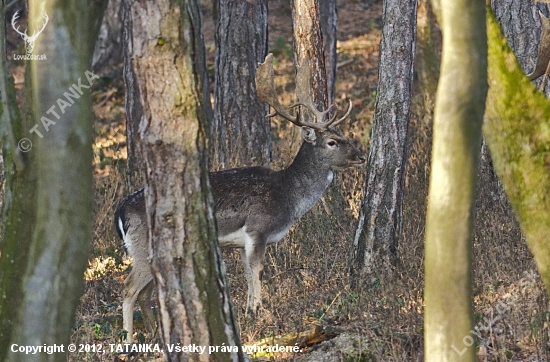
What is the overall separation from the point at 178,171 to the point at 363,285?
4.19 metres

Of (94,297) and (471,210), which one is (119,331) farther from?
(471,210)

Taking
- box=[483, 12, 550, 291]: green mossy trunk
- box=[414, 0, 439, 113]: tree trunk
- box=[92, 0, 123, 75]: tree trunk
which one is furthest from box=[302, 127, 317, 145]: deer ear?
box=[92, 0, 123, 75]: tree trunk

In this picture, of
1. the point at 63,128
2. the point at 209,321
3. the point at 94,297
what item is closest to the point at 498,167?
the point at 209,321

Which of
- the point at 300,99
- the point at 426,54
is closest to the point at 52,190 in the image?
the point at 300,99

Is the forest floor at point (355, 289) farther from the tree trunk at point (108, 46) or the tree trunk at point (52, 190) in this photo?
the tree trunk at point (108, 46)

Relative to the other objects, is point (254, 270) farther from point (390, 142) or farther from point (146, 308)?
point (390, 142)

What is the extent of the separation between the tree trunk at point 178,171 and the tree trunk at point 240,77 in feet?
26.2

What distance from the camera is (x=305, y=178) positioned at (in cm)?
994

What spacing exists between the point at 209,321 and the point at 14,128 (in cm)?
200

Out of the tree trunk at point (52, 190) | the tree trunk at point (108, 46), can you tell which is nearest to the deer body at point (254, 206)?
the tree trunk at point (52, 190)

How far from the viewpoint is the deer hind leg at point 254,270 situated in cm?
885

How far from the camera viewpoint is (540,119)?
6.10 meters

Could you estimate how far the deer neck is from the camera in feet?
32.1

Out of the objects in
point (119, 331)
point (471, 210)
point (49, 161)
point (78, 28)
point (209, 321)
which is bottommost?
point (119, 331)
